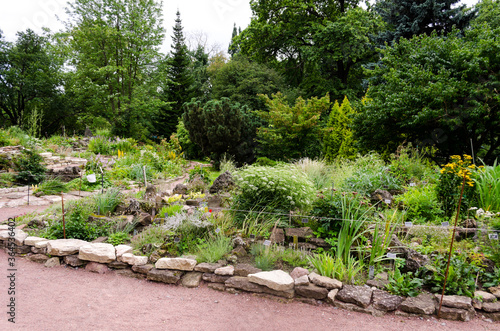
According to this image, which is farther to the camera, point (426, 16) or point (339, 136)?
point (426, 16)

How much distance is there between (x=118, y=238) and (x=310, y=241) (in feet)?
8.95

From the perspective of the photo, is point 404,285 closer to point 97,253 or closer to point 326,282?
point 326,282

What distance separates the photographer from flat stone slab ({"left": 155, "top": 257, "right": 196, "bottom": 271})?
3.54 m

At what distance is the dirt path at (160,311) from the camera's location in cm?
272

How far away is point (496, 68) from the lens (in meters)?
6.93

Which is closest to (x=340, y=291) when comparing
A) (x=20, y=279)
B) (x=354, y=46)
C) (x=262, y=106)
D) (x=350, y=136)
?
(x=20, y=279)

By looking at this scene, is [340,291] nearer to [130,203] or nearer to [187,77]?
[130,203]

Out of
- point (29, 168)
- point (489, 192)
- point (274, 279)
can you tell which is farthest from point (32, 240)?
point (489, 192)

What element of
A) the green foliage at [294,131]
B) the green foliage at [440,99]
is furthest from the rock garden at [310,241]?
the green foliage at [294,131]

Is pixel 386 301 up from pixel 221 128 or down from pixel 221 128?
down

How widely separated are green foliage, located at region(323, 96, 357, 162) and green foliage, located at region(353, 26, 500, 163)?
1.40m

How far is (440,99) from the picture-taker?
22.5 feet

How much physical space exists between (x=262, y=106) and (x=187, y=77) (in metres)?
8.01

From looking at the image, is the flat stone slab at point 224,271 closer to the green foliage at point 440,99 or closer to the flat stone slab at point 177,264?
the flat stone slab at point 177,264
